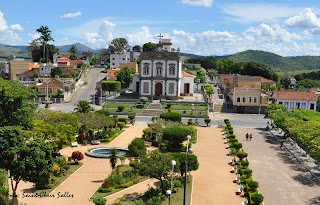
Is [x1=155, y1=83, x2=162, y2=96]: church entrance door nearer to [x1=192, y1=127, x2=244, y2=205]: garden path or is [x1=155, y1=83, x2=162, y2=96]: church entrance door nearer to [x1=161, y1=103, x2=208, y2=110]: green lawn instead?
[x1=161, y1=103, x2=208, y2=110]: green lawn

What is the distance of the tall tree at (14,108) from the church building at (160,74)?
41043 mm

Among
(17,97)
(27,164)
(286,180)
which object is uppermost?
(17,97)

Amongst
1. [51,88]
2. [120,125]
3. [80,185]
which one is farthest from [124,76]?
[80,185]

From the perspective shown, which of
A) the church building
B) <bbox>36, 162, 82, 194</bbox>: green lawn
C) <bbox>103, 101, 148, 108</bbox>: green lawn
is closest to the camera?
<bbox>36, 162, 82, 194</bbox>: green lawn

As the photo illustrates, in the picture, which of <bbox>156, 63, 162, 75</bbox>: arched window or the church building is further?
<bbox>156, 63, 162, 75</bbox>: arched window

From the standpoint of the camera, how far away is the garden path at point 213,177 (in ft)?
78.4

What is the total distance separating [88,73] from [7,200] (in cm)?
8482

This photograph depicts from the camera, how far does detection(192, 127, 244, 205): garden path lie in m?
23.9

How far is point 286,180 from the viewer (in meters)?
28.4

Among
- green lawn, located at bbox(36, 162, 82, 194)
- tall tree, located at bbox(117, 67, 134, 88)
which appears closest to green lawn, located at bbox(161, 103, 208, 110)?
tall tree, located at bbox(117, 67, 134, 88)

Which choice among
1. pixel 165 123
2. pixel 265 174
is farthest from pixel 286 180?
pixel 165 123

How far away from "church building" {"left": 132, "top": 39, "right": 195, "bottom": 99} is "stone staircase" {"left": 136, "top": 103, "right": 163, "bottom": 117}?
6.13 m

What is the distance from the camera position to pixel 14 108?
30766 millimetres

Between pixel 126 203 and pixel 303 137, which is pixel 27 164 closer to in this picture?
pixel 126 203
